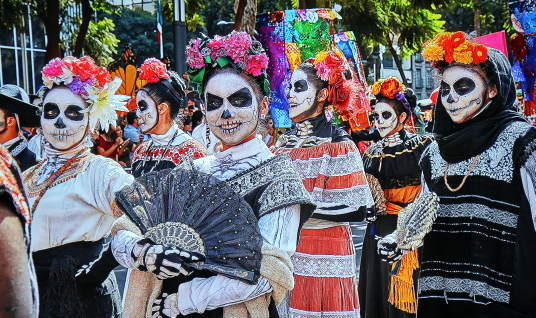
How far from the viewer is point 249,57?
3.08 metres

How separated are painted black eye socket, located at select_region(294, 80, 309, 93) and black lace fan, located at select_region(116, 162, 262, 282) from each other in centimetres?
277

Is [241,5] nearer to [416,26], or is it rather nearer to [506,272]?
[506,272]

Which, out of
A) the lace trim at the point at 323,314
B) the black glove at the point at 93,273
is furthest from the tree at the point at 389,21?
the black glove at the point at 93,273

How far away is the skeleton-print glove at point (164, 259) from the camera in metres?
2.60

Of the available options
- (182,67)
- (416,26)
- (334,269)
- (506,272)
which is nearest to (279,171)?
(506,272)

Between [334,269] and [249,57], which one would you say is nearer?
[249,57]

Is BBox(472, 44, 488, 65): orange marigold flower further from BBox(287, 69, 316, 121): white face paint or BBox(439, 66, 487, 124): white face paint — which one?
BBox(287, 69, 316, 121): white face paint

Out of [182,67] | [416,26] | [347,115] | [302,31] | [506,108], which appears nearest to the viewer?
[506,108]

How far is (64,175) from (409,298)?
10.5 feet

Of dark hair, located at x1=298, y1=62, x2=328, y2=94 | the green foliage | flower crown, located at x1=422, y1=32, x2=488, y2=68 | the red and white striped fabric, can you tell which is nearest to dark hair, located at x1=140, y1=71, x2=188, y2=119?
dark hair, located at x1=298, y1=62, x2=328, y2=94

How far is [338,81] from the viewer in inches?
215

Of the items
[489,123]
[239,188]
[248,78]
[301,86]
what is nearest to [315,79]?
[301,86]

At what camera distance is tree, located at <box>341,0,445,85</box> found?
52.3ft

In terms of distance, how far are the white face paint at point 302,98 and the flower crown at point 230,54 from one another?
89.3 inches
